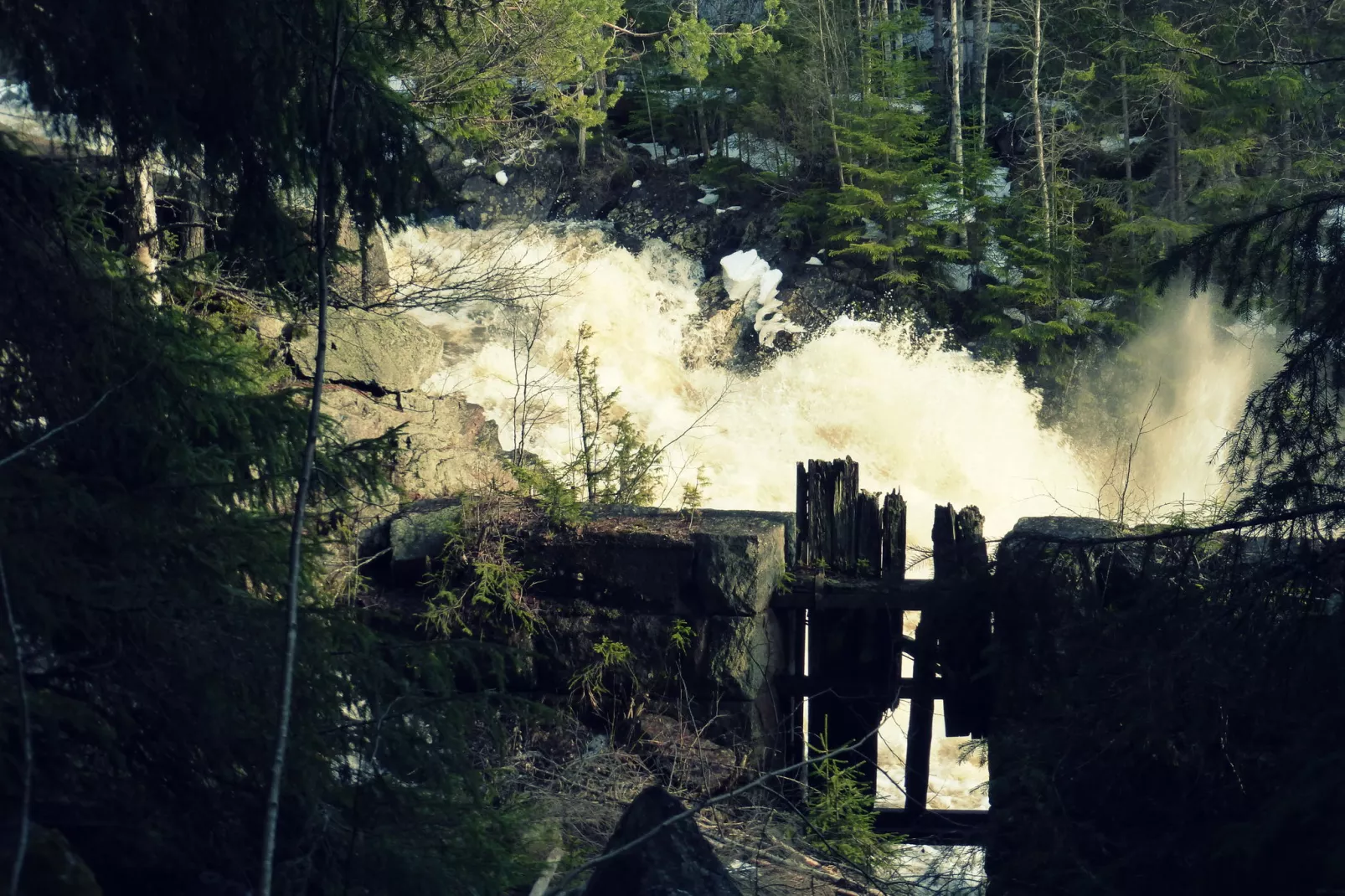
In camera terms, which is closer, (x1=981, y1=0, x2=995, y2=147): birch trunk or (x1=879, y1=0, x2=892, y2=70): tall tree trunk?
(x1=879, y1=0, x2=892, y2=70): tall tree trunk

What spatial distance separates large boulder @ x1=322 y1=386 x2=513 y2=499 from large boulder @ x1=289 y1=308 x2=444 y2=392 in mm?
225

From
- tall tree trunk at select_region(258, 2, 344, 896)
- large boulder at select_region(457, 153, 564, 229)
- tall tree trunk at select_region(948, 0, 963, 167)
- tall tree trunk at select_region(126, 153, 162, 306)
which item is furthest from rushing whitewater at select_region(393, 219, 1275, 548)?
tall tree trunk at select_region(258, 2, 344, 896)

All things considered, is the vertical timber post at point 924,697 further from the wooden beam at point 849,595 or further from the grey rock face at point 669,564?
the grey rock face at point 669,564

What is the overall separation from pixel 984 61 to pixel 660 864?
70.7ft

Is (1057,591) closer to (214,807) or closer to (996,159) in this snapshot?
(214,807)

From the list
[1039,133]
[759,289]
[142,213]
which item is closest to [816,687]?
[142,213]

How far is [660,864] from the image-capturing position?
269cm

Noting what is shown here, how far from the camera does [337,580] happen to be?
5.89 meters

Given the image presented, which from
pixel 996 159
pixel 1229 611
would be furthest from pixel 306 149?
pixel 996 159

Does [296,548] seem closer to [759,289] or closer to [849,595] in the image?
[849,595]

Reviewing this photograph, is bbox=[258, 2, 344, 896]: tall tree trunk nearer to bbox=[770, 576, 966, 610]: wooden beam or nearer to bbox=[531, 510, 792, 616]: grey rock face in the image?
bbox=[531, 510, 792, 616]: grey rock face

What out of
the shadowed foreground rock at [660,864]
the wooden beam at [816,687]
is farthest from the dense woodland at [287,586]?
the wooden beam at [816,687]

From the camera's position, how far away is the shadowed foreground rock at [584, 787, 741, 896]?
2.67 meters

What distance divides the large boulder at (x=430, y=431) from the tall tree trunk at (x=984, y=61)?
1328 cm
